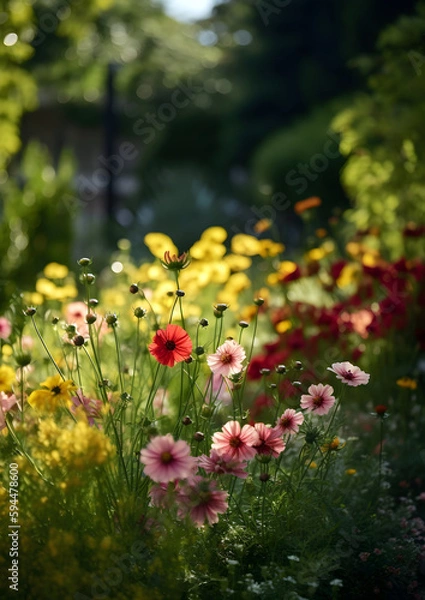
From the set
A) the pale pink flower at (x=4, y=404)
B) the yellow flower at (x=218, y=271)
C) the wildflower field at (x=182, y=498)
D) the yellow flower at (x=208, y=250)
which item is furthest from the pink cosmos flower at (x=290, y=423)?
the yellow flower at (x=208, y=250)

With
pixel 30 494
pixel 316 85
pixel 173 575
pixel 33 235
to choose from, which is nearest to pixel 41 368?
pixel 30 494

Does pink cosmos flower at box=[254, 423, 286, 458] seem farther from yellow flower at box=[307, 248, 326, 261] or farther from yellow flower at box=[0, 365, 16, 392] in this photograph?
yellow flower at box=[307, 248, 326, 261]

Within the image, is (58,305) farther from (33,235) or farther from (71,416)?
(71,416)

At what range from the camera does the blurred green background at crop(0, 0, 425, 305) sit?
17.8 feet

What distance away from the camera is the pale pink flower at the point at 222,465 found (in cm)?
208

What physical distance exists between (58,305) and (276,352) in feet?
5.23

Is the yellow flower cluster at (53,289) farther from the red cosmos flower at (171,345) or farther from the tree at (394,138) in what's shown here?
the tree at (394,138)

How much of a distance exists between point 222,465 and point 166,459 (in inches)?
10.0

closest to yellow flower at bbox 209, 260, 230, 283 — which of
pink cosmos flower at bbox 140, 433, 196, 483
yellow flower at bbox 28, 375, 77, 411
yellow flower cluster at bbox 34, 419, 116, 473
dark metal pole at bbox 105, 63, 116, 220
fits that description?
yellow flower at bbox 28, 375, 77, 411

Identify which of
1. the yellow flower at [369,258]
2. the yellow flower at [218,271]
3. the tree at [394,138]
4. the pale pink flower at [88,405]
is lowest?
the pale pink flower at [88,405]

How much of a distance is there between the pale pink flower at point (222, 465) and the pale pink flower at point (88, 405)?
0.41 meters

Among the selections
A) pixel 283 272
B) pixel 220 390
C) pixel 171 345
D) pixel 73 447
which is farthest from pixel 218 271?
pixel 73 447

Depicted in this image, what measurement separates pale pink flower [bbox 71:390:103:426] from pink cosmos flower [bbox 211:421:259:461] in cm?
44

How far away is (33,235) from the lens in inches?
256
